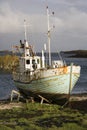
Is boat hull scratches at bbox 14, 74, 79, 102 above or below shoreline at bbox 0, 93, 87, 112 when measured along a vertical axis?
above

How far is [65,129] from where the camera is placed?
85.3ft

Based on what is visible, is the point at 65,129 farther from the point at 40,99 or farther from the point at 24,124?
the point at 40,99

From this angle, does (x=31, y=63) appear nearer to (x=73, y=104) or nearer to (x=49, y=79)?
(x=49, y=79)

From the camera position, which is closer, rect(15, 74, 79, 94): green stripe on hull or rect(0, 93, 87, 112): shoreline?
rect(0, 93, 87, 112): shoreline

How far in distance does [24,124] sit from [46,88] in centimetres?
1121

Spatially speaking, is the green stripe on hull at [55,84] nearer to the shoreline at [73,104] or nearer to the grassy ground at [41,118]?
the shoreline at [73,104]

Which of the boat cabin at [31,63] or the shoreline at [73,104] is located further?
the boat cabin at [31,63]

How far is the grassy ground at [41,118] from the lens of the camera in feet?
87.4

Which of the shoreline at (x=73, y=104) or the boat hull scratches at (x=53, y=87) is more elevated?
the boat hull scratches at (x=53, y=87)

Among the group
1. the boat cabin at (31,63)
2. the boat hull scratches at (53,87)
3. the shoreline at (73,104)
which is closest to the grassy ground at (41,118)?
the shoreline at (73,104)

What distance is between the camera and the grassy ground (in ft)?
87.4

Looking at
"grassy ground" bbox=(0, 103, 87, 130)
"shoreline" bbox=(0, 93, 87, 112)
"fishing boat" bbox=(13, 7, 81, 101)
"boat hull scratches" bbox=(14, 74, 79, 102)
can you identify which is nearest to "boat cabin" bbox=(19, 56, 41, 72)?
"fishing boat" bbox=(13, 7, 81, 101)

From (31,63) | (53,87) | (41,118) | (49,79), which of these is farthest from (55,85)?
(41,118)

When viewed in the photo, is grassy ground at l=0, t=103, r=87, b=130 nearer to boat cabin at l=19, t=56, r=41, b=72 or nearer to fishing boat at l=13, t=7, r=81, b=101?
fishing boat at l=13, t=7, r=81, b=101
